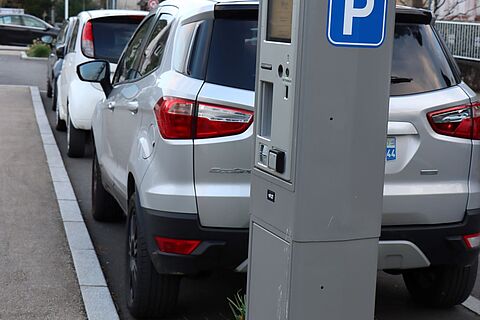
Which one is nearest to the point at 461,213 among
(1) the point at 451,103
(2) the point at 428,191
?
(2) the point at 428,191

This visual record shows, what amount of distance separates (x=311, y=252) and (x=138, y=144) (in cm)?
225

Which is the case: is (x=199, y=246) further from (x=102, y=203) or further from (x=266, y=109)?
(x=102, y=203)

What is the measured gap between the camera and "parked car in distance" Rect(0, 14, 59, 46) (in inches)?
1597

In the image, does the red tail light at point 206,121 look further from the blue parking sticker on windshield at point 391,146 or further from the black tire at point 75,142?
the black tire at point 75,142

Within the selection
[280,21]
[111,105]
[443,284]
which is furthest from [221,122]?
[111,105]

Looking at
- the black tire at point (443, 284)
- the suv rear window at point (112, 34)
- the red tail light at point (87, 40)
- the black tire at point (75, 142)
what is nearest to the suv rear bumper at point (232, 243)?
the black tire at point (443, 284)

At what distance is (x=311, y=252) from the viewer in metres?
3.59

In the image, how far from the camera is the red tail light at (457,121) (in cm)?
507

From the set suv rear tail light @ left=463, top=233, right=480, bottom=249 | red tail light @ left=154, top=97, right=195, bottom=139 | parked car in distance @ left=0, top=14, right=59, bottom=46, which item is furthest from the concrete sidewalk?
parked car in distance @ left=0, top=14, right=59, bottom=46

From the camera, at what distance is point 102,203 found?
8.16 metres

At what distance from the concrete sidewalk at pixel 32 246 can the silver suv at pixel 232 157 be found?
69 cm

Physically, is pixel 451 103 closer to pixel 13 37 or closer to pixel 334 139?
pixel 334 139

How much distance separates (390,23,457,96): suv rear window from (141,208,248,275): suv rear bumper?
123cm

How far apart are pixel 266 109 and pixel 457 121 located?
1692 mm
